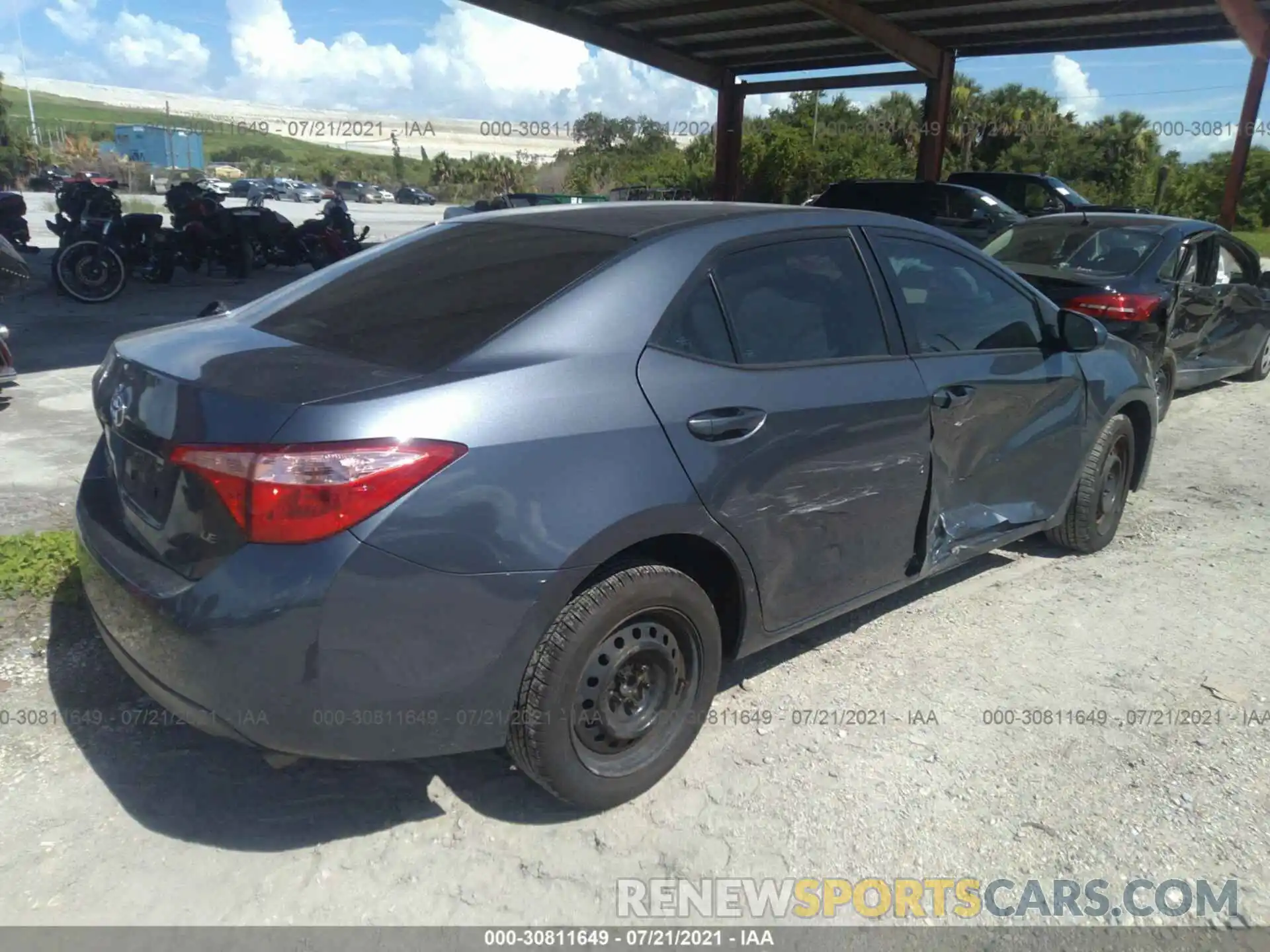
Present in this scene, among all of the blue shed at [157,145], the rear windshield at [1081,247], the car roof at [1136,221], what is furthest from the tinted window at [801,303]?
the blue shed at [157,145]

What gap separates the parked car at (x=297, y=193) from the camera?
151 feet

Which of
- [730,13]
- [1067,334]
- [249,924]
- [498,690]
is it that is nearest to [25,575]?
[249,924]

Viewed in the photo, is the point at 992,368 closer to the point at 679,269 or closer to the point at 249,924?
the point at 679,269

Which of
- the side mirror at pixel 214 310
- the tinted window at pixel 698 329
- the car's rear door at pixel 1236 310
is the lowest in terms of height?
the car's rear door at pixel 1236 310

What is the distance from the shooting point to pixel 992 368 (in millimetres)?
3941

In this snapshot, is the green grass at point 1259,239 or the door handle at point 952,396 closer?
the door handle at point 952,396

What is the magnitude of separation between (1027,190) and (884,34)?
3.62 meters

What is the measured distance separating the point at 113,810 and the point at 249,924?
668mm

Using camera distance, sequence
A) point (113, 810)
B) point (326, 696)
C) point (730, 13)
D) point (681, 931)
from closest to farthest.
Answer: point (326, 696), point (681, 931), point (113, 810), point (730, 13)

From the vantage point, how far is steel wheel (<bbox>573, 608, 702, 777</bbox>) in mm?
2740

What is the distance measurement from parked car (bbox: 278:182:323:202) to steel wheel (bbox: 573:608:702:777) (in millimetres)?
45974

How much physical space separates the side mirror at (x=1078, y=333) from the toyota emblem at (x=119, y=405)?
3.65m

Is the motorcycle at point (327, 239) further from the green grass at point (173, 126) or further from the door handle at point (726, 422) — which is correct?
the green grass at point (173, 126)

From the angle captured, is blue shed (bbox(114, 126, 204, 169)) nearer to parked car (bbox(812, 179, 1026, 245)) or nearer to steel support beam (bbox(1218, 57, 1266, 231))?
parked car (bbox(812, 179, 1026, 245))
